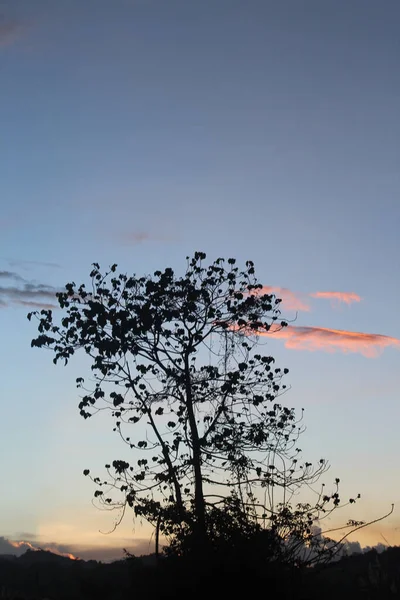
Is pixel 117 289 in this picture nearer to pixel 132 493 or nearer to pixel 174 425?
pixel 174 425

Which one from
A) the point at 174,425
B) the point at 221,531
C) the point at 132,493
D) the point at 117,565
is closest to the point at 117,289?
the point at 174,425

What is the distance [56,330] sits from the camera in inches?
1008

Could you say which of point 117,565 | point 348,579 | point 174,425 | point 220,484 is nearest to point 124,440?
point 174,425

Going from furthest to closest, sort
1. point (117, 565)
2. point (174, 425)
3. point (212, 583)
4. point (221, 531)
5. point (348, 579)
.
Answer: point (117, 565)
point (348, 579)
point (174, 425)
point (221, 531)
point (212, 583)

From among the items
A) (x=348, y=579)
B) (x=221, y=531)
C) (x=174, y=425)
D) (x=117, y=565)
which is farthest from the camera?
(x=117, y=565)

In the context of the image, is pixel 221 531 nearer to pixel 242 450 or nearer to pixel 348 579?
pixel 242 450

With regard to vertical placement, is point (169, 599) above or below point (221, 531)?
below

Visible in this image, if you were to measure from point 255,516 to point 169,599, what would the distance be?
13.2ft

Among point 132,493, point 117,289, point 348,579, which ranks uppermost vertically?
point 117,289

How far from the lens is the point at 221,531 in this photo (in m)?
23.2

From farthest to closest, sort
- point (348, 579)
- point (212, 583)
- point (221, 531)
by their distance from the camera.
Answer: point (348, 579)
point (221, 531)
point (212, 583)

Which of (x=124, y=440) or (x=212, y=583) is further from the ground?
(x=124, y=440)

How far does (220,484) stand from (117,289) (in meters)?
8.13

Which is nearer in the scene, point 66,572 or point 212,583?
point 212,583
